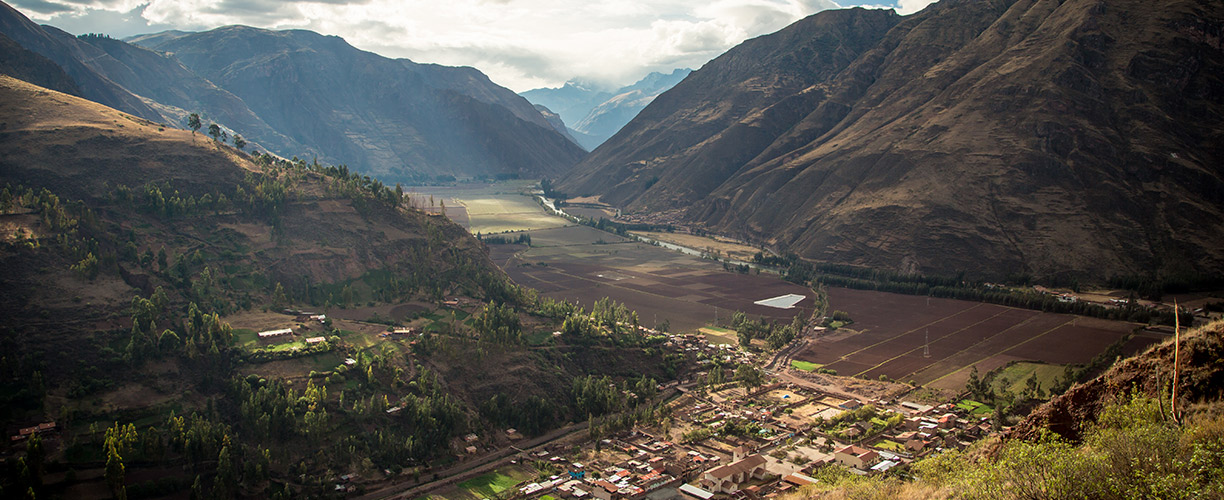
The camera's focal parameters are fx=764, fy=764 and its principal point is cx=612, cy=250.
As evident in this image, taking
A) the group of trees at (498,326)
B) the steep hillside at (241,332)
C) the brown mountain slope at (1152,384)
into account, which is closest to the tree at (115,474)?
the steep hillside at (241,332)

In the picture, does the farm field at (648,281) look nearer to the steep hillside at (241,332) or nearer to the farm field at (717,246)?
the farm field at (717,246)

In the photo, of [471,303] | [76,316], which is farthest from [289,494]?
[471,303]


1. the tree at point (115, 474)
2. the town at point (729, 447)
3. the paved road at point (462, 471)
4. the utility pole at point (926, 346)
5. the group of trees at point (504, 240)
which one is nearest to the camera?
the tree at point (115, 474)

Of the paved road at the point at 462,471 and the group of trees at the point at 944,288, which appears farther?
the group of trees at the point at 944,288

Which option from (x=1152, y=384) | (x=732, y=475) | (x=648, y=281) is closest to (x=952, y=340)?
(x=732, y=475)

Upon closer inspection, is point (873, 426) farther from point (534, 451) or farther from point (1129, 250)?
point (1129, 250)

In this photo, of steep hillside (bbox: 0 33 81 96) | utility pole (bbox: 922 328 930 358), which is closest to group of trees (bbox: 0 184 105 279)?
steep hillside (bbox: 0 33 81 96)
